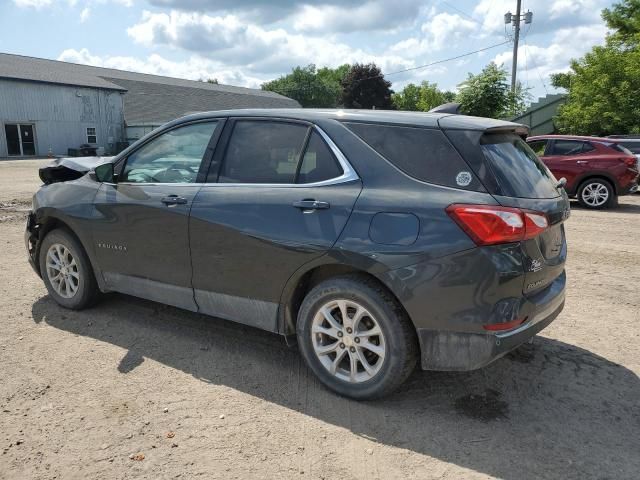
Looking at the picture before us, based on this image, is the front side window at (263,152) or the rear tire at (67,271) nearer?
the front side window at (263,152)

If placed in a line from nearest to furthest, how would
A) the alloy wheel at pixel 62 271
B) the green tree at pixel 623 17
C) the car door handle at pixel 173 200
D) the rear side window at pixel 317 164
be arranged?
the rear side window at pixel 317 164 < the car door handle at pixel 173 200 < the alloy wheel at pixel 62 271 < the green tree at pixel 623 17

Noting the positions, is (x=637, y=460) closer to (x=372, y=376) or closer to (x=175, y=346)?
(x=372, y=376)

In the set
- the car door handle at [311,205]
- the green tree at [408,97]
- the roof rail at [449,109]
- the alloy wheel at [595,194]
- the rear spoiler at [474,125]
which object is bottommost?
the alloy wheel at [595,194]

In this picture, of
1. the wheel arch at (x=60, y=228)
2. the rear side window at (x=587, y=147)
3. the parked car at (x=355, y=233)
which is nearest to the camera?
the parked car at (x=355, y=233)

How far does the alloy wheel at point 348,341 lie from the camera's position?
124 inches

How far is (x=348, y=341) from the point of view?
10.6 ft

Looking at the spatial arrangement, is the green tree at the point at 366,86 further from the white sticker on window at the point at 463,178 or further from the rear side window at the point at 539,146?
the white sticker on window at the point at 463,178

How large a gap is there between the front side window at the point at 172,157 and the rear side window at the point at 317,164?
0.89 m

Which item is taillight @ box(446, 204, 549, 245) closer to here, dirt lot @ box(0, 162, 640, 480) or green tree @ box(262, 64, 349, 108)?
dirt lot @ box(0, 162, 640, 480)

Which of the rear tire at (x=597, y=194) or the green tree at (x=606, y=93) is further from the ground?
the green tree at (x=606, y=93)

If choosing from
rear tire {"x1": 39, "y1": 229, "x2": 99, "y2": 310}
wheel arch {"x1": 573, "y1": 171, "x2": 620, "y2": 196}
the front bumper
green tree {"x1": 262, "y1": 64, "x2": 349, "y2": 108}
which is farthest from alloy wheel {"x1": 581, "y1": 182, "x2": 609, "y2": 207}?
green tree {"x1": 262, "y1": 64, "x2": 349, "y2": 108}

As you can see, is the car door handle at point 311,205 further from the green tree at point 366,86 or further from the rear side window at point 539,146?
the green tree at point 366,86

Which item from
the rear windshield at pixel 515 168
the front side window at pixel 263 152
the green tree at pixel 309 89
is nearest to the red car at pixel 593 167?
the rear windshield at pixel 515 168

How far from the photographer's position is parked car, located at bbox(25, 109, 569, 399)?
287 cm
